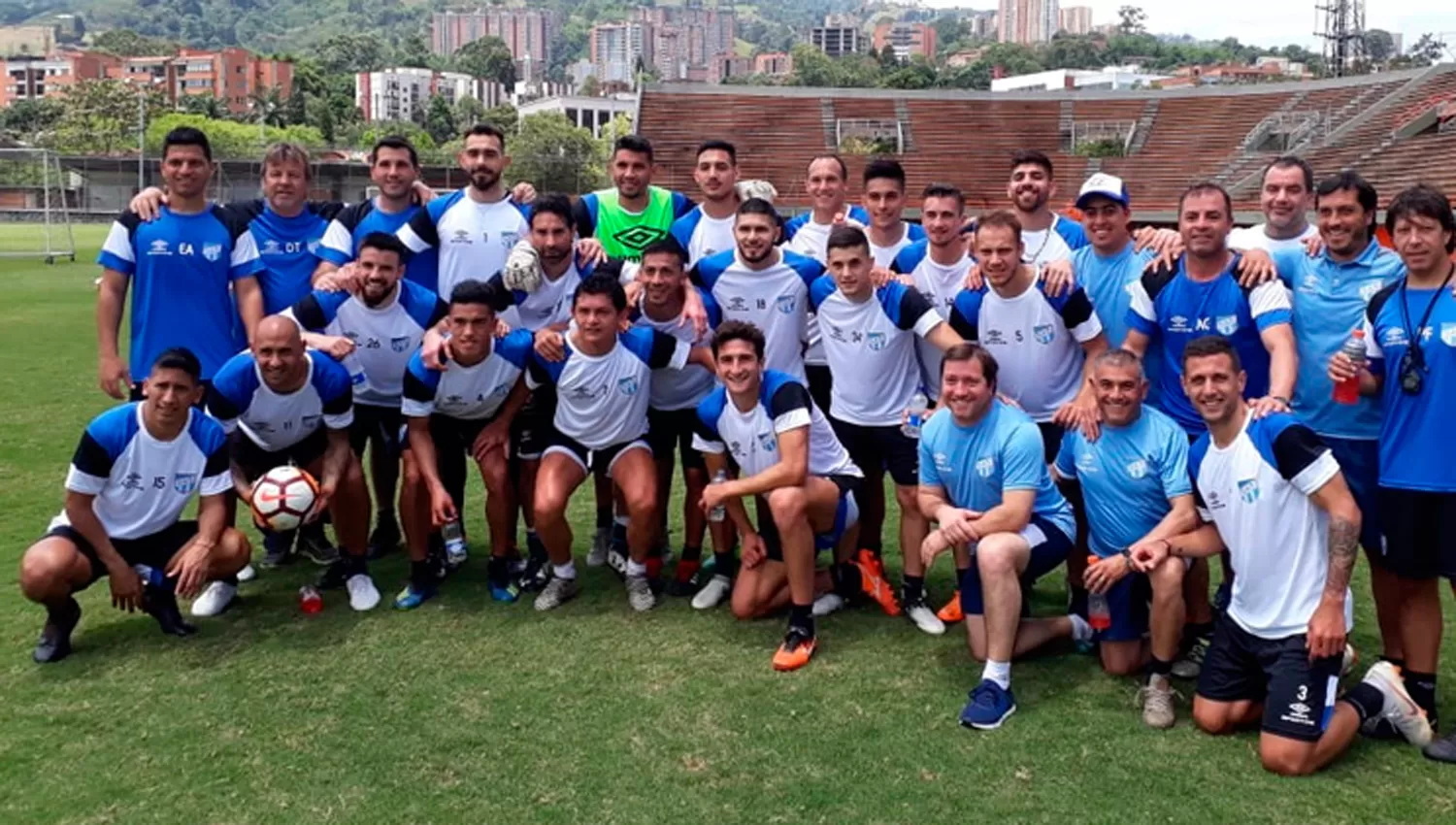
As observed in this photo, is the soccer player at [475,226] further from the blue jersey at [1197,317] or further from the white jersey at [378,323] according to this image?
the blue jersey at [1197,317]

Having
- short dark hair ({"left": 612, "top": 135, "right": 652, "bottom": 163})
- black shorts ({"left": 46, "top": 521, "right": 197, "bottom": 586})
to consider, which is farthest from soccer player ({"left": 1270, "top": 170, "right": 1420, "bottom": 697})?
black shorts ({"left": 46, "top": 521, "right": 197, "bottom": 586})

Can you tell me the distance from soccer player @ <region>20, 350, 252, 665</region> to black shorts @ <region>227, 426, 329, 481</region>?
1.53ft

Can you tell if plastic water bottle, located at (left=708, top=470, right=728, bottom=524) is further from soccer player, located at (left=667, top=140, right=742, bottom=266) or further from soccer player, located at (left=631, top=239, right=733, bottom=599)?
soccer player, located at (left=667, top=140, right=742, bottom=266)

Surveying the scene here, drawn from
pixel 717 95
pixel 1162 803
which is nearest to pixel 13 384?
pixel 1162 803

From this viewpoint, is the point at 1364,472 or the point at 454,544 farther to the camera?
the point at 454,544

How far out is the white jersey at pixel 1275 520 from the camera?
3.69 metres

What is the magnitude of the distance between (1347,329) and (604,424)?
Answer: 3272 millimetres

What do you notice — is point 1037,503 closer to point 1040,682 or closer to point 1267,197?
point 1040,682

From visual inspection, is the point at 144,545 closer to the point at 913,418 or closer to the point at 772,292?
the point at 772,292

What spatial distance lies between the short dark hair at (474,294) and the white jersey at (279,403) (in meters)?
0.68

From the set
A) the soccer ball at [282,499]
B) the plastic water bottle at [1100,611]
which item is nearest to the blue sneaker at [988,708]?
the plastic water bottle at [1100,611]

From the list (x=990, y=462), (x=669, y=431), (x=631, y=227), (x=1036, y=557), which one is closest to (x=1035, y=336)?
(x=990, y=462)

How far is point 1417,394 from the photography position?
3.89 meters

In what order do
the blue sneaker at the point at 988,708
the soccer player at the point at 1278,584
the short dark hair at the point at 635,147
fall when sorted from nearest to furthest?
the soccer player at the point at 1278,584 → the blue sneaker at the point at 988,708 → the short dark hair at the point at 635,147
